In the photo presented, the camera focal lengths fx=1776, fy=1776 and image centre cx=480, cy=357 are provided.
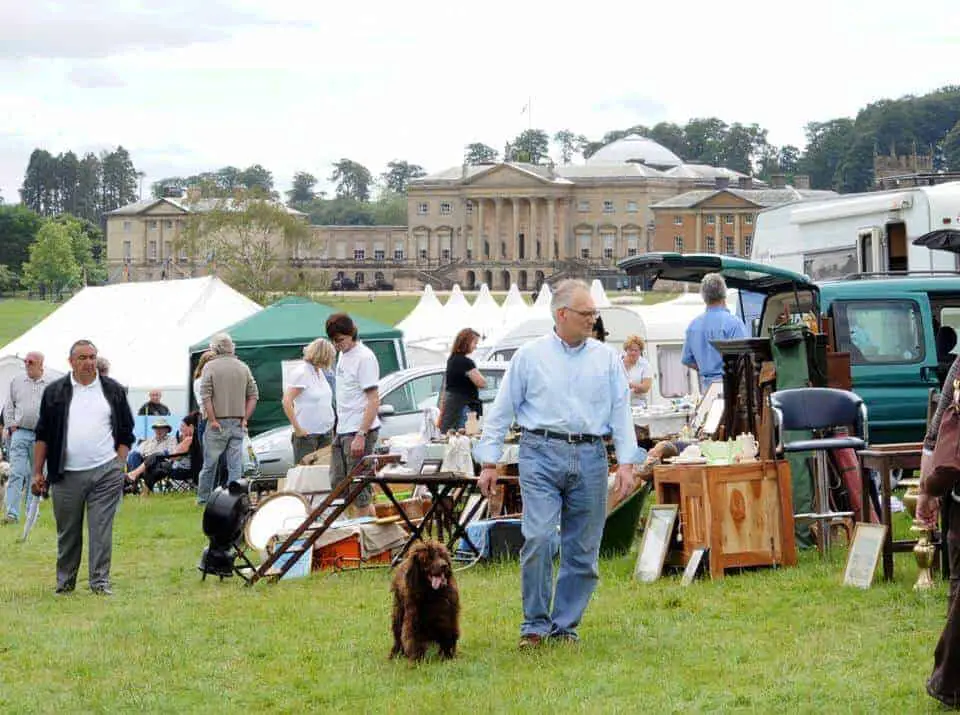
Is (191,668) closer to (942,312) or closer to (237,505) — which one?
(237,505)

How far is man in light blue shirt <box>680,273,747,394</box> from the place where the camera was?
14.5 metres

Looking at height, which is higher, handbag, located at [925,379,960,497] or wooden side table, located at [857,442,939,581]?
handbag, located at [925,379,960,497]

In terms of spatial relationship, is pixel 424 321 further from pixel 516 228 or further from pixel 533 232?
pixel 516 228

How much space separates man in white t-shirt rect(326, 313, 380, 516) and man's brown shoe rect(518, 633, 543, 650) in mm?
4529

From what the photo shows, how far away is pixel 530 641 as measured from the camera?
341 inches

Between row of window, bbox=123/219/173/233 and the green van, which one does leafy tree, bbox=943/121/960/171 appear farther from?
the green van

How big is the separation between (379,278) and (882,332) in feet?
550

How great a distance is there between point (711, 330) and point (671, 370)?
33.4 ft

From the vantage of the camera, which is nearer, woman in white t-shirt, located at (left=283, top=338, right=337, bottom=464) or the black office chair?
the black office chair

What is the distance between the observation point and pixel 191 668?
29.0 ft

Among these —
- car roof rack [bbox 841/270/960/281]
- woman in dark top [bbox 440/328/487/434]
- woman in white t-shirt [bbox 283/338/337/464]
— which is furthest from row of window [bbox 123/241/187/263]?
woman in dark top [bbox 440/328/487/434]

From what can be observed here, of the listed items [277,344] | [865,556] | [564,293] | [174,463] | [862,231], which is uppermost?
[862,231]

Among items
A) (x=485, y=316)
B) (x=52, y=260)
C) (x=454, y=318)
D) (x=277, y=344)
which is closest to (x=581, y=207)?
(x=52, y=260)

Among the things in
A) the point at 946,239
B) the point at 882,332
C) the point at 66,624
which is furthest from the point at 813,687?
the point at 882,332
